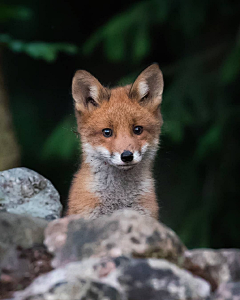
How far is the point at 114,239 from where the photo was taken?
2107 millimetres

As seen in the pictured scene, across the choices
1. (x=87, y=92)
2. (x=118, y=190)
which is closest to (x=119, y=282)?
(x=118, y=190)

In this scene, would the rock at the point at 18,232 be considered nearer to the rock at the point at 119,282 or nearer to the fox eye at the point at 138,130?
the rock at the point at 119,282

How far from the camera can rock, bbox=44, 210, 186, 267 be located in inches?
81.7

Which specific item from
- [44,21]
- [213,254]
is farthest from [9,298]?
[44,21]

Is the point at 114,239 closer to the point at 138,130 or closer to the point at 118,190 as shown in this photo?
the point at 118,190

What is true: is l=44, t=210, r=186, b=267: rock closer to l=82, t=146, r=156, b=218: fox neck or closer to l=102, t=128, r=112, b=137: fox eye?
l=82, t=146, r=156, b=218: fox neck

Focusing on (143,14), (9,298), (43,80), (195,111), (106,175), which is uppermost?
(143,14)

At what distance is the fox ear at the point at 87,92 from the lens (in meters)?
3.06

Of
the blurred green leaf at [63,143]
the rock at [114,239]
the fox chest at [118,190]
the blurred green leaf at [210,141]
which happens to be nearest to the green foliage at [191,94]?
the blurred green leaf at [210,141]

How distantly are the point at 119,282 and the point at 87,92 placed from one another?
1.65 meters

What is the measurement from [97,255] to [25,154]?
3863 mm

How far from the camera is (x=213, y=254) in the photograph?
7.22 ft

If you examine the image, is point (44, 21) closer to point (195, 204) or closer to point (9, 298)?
point (195, 204)

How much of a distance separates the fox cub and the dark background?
Result: 1.18m
